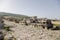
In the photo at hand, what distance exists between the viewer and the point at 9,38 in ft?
38.1

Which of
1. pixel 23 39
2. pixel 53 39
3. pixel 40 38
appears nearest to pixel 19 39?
pixel 23 39

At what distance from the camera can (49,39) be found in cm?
1335

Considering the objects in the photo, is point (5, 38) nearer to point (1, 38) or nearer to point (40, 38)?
point (1, 38)

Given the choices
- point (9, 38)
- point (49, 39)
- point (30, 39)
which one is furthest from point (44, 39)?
point (9, 38)

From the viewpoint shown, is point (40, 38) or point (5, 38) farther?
point (40, 38)

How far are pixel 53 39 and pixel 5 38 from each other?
15.1ft

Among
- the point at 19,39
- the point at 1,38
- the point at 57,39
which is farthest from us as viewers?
the point at 57,39

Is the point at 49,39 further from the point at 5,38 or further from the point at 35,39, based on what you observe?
the point at 5,38

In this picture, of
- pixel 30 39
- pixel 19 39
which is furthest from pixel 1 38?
pixel 30 39

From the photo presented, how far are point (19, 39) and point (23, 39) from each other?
1.24 feet

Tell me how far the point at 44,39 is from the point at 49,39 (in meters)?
0.47

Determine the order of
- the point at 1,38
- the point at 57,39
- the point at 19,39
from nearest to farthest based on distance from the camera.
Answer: the point at 1,38 < the point at 19,39 < the point at 57,39

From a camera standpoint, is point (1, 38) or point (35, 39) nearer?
point (1, 38)

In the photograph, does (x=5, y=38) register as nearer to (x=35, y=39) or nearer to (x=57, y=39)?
(x=35, y=39)
